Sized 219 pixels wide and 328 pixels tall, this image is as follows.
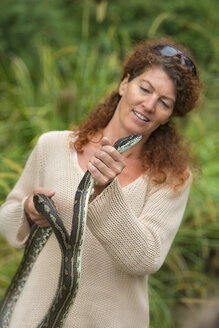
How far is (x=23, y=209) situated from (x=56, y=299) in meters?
0.58

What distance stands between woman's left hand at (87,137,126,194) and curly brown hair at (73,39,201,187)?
0.55 m

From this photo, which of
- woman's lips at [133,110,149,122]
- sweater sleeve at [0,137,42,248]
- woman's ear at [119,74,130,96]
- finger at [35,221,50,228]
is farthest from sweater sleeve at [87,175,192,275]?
woman's ear at [119,74,130,96]

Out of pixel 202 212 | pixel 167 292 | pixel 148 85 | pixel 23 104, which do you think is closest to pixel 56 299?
pixel 148 85

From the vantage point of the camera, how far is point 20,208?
260cm

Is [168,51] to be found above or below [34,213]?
A: above

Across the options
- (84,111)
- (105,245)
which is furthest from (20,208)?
(84,111)

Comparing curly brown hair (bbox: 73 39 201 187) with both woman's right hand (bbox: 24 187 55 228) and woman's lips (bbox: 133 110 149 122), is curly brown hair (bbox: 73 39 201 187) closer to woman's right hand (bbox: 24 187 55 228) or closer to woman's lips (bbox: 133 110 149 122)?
woman's lips (bbox: 133 110 149 122)

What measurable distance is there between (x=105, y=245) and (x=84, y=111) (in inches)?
127

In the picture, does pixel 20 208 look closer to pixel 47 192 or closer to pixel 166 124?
pixel 47 192

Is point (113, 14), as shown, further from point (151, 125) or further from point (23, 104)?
point (151, 125)

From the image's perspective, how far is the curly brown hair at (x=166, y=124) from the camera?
2.57 meters

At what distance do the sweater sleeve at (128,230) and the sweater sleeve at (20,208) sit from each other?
60 centimetres

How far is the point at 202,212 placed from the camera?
4.90 m

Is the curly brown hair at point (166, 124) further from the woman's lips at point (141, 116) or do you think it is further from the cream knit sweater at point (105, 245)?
the woman's lips at point (141, 116)
